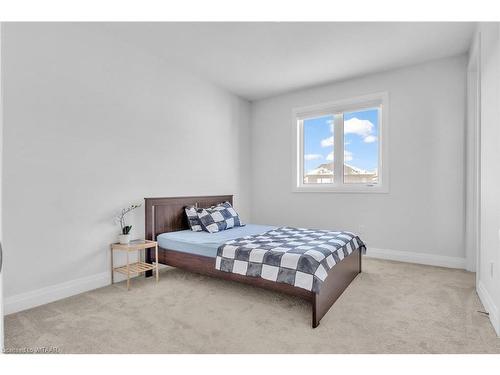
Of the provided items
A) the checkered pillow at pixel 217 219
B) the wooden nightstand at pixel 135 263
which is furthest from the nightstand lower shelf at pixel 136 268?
the checkered pillow at pixel 217 219

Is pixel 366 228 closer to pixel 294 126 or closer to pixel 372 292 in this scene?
pixel 372 292

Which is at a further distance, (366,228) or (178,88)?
(366,228)

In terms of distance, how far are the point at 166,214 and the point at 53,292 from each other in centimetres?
138

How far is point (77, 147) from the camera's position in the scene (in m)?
2.67

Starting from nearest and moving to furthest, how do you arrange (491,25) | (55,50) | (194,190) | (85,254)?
(491,25)
(55,50)
(85,254)
(194,190)

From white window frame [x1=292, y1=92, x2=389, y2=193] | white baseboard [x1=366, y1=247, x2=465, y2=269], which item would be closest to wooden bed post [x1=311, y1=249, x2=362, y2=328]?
white baseboard [x1=366, y1=247, x2=465, y2=269]

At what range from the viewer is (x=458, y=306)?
2312 millimetres

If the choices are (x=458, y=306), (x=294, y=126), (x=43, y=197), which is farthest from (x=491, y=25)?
(x=43, y=197)

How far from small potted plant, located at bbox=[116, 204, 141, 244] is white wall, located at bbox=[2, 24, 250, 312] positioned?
80mm

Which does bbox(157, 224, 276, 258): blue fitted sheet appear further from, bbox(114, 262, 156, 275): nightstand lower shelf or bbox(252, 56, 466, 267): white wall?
bbox(252, 56, 466, 267): white wall

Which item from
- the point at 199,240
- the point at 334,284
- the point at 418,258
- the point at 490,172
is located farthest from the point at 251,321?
the point at 418,258

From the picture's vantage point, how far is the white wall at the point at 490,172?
200 cm

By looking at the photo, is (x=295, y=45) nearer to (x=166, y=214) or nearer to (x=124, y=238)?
(x=166, y=214)

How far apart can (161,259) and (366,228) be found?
2.86m
